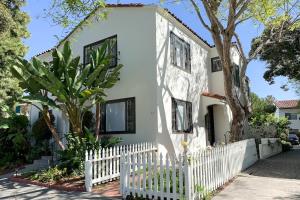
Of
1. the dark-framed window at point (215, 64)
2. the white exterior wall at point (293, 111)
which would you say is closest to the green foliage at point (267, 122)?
the dark-framed window at point (215, 64)

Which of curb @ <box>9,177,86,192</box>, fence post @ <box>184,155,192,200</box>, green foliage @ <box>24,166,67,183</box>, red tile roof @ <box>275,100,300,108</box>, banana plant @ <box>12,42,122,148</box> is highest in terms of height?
red tile roof @ <box>275,100,300,108</box>

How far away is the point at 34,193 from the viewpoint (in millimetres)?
9758

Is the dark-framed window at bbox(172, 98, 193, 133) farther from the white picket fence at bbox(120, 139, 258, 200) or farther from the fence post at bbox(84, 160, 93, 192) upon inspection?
the fence post at bbox(84, 160, 93, 192)

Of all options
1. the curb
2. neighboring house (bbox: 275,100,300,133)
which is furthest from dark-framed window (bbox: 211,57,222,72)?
neighboring house (bbox: 275,100,300,133)

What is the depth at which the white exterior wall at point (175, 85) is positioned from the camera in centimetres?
1408

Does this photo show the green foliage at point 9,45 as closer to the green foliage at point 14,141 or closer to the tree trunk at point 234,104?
the green foliage at point 14,141

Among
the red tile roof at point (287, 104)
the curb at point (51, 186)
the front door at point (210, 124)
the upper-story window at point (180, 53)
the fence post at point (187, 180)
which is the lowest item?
the curb at point (51, 186)

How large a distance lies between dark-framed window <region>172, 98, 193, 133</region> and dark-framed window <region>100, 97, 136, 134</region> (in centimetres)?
224

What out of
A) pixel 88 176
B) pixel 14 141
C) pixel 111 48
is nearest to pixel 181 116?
pixel 111 48

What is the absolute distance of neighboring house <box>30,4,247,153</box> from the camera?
14000 millimetres

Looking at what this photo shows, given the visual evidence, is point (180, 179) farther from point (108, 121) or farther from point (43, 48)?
point (43, 48)

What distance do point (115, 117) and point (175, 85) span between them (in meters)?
3.66

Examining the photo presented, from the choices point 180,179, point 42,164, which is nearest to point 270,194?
point 180,179

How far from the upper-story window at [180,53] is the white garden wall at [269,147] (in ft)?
22.2
